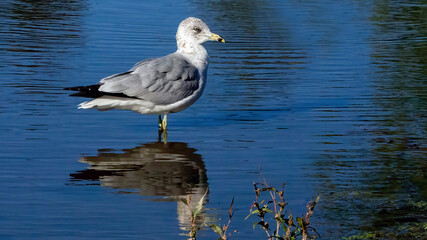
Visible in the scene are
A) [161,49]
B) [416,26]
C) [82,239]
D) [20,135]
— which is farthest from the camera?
[416,26]

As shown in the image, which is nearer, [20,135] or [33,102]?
[20,135]

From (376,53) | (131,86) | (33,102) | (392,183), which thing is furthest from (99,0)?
(392,183)

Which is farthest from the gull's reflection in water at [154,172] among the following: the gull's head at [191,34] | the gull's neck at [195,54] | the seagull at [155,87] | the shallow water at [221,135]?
the gull's head at [191,34]

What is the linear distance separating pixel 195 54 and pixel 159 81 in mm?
738

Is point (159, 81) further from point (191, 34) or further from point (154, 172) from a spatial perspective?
point (154, 172)

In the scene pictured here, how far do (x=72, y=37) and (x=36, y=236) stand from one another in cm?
1040

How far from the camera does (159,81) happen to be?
9273mm

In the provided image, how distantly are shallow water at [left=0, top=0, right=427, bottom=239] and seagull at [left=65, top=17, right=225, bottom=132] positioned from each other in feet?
1.08

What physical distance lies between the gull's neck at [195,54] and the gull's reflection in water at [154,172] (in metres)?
1.16

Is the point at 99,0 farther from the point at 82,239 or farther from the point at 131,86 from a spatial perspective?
the point at 82,239

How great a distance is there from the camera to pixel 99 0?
21.9m

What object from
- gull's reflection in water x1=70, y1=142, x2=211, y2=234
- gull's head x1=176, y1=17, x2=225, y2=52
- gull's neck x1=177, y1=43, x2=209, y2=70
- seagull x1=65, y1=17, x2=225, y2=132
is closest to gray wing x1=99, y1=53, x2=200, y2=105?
seagull x1=65, y1=17, x2=225, y2=132

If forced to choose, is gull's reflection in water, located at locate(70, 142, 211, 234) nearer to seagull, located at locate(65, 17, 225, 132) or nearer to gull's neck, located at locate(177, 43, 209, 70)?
seagull, located at locate(65, 17, 225, 132)

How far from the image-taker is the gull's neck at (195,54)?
9.71 meters
